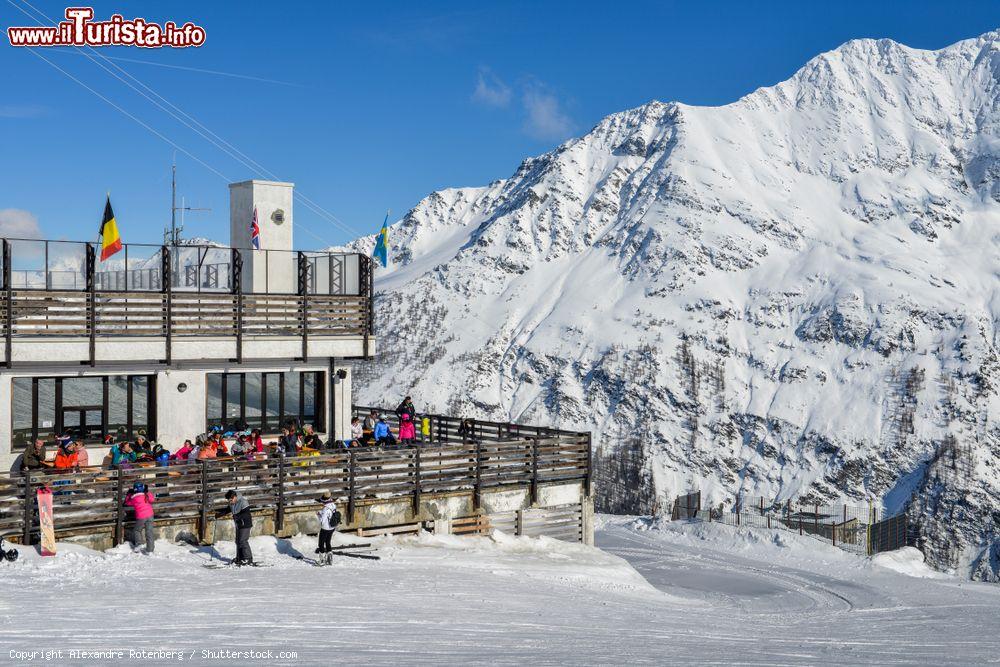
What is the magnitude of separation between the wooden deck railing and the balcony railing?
4152mm

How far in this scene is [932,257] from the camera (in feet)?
396

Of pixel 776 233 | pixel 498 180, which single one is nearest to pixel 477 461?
pixel 776 233

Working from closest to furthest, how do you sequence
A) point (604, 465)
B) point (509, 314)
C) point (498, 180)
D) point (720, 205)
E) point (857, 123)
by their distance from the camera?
1. point (604, 465)
2. point (509, 314)
3. point (720, 205)
4. point (857, 123)
5. point (498, 180)

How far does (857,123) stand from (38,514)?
150037mm

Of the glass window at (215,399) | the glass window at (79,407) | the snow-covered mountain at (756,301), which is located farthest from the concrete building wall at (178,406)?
the snow-covered mountain at (756,301)

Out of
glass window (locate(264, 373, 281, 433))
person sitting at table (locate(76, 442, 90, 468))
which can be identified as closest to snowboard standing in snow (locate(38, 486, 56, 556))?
person sitting at table (locate(76, 442, 90, 468))

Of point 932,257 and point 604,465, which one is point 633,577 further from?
point 932,257

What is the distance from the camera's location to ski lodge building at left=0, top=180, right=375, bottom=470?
21469 mm

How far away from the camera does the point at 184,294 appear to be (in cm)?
2300

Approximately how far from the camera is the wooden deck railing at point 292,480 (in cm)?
1717

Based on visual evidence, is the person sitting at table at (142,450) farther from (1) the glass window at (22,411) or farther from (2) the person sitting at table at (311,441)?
(2) the person sitting at table at (311,441)

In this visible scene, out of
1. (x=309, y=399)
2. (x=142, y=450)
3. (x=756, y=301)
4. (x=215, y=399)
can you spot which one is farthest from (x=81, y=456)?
(x=756, y=301)

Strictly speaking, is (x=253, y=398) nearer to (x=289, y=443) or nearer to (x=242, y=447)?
(x=289, y=443)

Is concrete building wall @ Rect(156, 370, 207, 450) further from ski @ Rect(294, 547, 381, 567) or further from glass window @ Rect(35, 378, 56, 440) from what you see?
ski @ Rect(294, 547, 381, 567)
